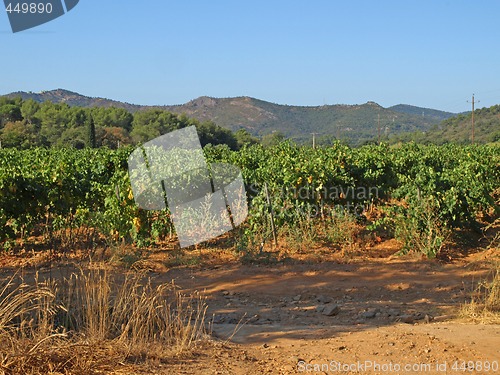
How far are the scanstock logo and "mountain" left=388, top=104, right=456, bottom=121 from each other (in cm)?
11213

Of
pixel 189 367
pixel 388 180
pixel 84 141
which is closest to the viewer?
pixel 189 367

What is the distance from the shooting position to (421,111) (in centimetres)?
13025

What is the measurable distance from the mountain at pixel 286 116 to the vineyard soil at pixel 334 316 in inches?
3113

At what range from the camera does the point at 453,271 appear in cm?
981

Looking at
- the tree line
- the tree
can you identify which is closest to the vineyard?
the tree line

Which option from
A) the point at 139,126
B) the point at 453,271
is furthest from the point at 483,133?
the point at 453,271

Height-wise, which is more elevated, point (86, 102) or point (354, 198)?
point (86, 102)

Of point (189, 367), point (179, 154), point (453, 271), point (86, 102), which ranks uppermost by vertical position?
point (86, 102)

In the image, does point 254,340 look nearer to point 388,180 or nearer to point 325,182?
point 325,182

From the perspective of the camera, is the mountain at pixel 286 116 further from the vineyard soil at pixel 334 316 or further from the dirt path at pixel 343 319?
the dirt path at pixel 343 319

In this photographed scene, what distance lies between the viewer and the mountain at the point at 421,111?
123m

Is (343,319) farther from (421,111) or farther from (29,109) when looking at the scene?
(421,111)

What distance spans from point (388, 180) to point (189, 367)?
33.7 feet

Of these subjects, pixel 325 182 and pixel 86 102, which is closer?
pixel 325 182
